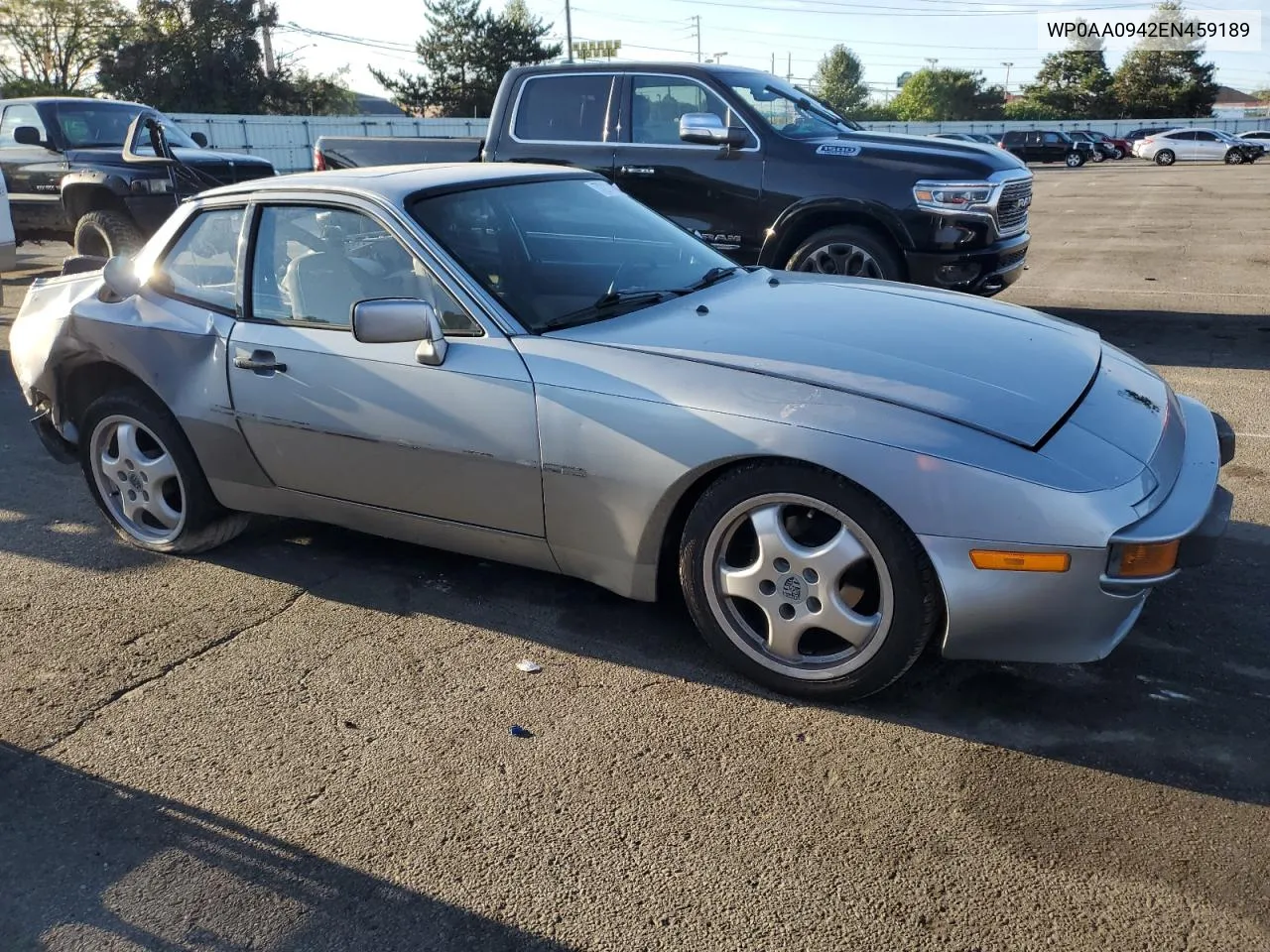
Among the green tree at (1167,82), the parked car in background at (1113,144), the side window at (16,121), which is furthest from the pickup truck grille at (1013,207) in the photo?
the green tree at (1167,82)

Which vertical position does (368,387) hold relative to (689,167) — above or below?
below

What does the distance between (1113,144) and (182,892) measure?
176 feet

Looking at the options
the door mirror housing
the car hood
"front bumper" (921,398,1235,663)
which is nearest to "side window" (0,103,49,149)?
the door mirror housing

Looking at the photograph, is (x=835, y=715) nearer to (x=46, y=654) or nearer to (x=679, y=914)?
(x=679, y=914)

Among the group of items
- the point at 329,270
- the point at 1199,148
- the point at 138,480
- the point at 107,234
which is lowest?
the point at 1199,148

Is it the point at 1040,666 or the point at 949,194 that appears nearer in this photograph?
the point at 1040,666

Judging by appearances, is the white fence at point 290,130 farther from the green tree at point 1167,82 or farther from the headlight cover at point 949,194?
the green tree at point 1167,82

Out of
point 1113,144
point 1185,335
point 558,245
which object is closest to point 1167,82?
point 1113,144

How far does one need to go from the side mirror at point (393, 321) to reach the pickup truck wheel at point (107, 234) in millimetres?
8358

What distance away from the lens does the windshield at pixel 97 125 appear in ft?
37.4

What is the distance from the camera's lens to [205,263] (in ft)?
13.8

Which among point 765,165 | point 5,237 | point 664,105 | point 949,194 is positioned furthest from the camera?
point 5,237

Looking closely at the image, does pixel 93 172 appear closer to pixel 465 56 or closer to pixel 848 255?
pixel 848 255

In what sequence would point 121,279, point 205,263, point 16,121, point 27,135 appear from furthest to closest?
point 16,121 < point 27,135 < point 121,279 < point 205,263
